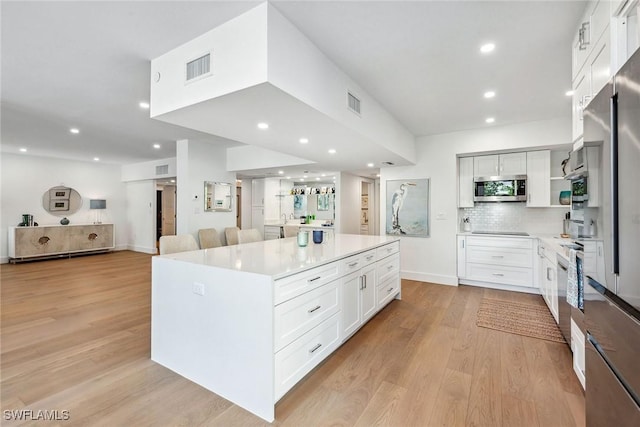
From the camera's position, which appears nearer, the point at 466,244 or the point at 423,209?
the point at 466,244

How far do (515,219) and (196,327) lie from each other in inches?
195

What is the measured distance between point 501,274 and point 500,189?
51.8 inches

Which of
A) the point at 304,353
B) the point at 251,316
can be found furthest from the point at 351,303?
the point at 251,316

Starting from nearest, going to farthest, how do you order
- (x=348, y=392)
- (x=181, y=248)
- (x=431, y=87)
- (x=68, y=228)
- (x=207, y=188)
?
1. (x=348, y=392)
2. (x=431, y=87)
3. (x=181, y=248)
4. (x=207, y=188)
5. (x=68, y=228)

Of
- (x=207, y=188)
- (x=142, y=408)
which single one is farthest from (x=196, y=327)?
(x=207, y=188)

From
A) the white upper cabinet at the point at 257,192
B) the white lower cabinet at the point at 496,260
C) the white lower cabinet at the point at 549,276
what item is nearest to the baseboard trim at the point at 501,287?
the white lower cabinet at the point at 496,260

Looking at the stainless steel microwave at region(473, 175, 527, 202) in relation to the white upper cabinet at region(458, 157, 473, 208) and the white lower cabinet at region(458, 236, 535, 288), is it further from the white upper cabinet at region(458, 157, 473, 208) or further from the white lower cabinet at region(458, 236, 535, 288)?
the white lower cabinet at region(458, 236, 535, 288)

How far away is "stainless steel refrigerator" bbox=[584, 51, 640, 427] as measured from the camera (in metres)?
A: 0.83

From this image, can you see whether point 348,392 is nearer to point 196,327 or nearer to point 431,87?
point 196,327

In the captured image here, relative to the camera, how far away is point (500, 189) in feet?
15.0

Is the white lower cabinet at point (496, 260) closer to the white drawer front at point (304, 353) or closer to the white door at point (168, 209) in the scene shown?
the white drawer front at point (304, 353)

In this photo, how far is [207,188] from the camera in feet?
18.0

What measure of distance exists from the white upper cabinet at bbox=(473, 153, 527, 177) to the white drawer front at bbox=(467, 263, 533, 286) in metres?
1.47

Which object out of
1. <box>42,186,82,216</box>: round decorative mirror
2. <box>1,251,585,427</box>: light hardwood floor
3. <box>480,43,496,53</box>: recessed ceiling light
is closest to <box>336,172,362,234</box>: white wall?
<box>1,251,585,427</box>: light hardwood floor
